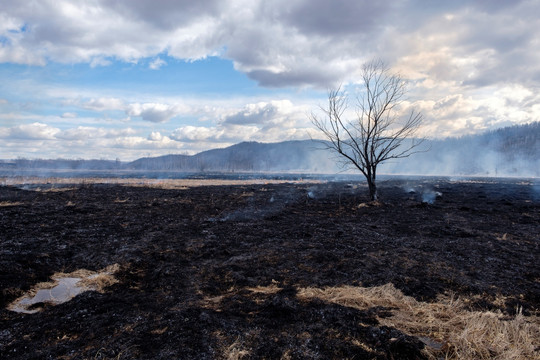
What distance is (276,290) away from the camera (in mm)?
5781

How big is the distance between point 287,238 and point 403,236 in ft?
13.4

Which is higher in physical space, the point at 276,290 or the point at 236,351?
the point at 236,351

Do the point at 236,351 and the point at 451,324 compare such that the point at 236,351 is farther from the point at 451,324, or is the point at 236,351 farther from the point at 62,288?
the point at 62,288

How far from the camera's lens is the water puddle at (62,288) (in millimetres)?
5233

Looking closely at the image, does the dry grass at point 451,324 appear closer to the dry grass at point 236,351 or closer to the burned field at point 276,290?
the burned field at point 276,290

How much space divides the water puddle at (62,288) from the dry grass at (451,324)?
4.29 m

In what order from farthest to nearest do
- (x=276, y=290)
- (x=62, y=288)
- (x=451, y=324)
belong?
(x=62, y=288) < (x=276, y=290) < (x=451, y=324)

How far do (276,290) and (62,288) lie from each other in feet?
14.3

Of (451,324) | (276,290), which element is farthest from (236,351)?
(451,324)

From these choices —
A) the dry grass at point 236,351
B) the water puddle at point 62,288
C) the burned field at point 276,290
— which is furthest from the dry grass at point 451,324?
the water puddle at point 62,288

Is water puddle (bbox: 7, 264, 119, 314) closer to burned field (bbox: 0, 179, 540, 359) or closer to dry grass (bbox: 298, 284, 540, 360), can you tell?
burned field (bbox: 0, 179, 540, 359)

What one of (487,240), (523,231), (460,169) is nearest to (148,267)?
(487,240)

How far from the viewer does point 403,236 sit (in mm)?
10375

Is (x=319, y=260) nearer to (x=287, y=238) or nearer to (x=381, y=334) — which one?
(x=287, y=238)
